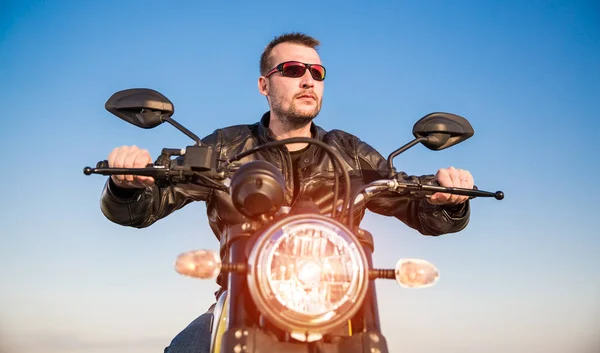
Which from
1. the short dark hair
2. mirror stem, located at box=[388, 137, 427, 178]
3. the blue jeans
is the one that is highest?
the short dark hair

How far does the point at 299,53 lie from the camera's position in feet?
14.0

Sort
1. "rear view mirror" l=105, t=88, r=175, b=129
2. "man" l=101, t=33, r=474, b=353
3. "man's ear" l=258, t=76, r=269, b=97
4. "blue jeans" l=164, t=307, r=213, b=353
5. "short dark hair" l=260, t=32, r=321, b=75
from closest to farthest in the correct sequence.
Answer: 1. "rear view mirror" l=105, t=88, r=175, b=129
2. "man" l=101, t=33, r=474, b=353
3. "blue jeans" l=164, t=307, r=213, b=353
4. "short dark hair" l=260, t=32, r=321, b=75
5. "man's ear" l=258, t=76, r=269, b=97

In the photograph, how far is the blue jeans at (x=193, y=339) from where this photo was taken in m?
2.68

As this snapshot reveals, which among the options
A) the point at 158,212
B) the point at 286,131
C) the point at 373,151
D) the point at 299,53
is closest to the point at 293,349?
the point at 158,212

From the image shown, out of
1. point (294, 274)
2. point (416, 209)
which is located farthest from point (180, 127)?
point (416, 209)

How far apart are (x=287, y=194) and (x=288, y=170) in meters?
0.24

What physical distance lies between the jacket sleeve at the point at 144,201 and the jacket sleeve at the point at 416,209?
1181mm

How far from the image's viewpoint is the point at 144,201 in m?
2.65

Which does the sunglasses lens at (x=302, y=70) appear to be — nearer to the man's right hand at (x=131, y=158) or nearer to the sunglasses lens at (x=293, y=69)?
the sunglasses lens at (x=293, y=69)

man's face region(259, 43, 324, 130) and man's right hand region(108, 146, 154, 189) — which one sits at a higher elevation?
man's face region(259, 43, 324, 130)


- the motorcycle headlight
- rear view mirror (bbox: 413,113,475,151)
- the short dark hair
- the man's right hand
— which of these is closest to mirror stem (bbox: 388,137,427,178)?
rear view mirror (bbox: 413,113,475,151)

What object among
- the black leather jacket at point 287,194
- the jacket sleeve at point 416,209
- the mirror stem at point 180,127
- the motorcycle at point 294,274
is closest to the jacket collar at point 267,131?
the black leather jacket at point 287,194

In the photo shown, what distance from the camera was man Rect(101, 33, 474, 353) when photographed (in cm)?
234

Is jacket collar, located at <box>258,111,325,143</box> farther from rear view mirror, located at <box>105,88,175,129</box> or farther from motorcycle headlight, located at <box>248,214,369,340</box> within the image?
motorcycle headlight, located at <box>248,214,369,340</box>
